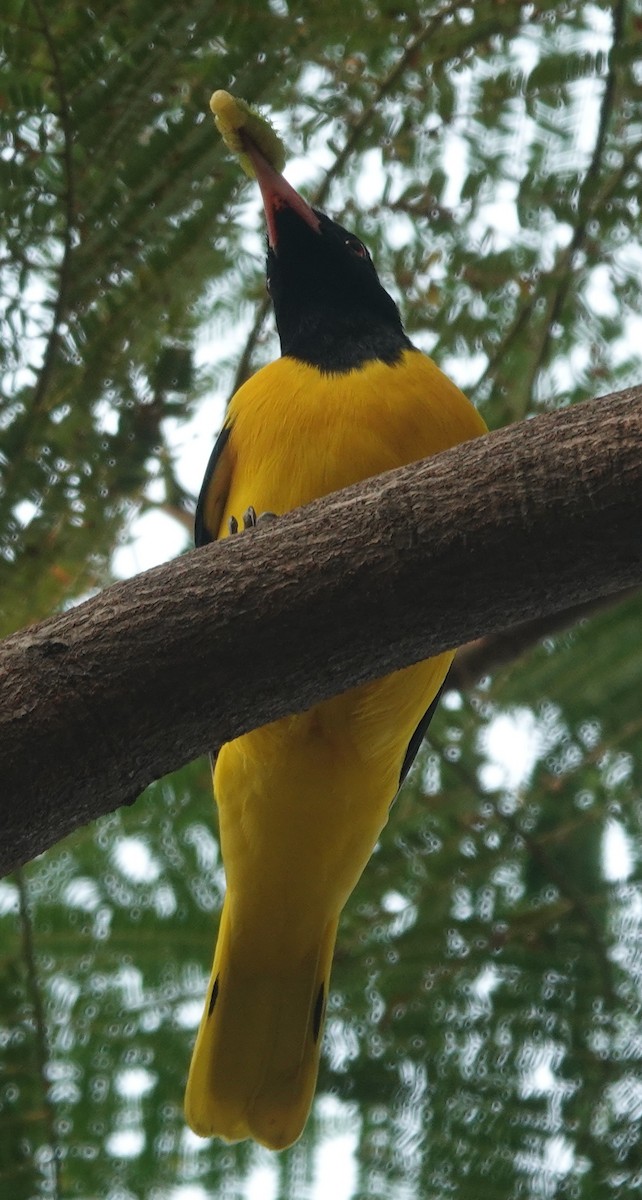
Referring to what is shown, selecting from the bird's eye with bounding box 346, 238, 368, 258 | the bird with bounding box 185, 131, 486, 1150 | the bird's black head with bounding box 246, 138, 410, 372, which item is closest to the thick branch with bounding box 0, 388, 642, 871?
the bird with bounding box 185, 131, 486, 1150

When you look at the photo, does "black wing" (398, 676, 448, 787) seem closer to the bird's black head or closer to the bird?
the bird

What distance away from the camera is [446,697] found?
3.77 meters

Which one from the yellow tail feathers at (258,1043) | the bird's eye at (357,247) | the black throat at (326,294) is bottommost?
the yellow tail feathers at (258,1043)

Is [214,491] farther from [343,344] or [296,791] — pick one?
[296,791]

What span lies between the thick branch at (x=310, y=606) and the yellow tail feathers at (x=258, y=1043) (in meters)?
1.30

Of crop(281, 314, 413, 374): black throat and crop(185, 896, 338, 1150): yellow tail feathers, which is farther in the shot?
crop(281, 314, 413, 374): black throat

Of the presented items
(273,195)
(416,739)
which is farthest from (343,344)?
(416,739)

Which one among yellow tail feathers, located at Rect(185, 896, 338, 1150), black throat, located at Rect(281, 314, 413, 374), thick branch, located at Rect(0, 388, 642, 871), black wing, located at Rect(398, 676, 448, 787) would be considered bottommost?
yellow tail feathers, located at Rect(185, 896, 338, 1150)

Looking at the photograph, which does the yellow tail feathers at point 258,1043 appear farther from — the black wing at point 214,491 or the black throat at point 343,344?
the black throat at point 343,344

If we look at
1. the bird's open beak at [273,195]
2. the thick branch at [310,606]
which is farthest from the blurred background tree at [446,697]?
the thick branch at [310,606]

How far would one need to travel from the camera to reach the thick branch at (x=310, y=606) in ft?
5.98

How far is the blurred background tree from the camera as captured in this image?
3109 mm

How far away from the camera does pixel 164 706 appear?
1.87 metres

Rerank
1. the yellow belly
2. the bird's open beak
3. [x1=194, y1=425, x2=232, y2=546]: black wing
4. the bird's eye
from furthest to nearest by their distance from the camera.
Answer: the bird's eye
[x1=194, y1=425, x2=232, y2=546]: black wing
the bird's open beak
the yellow belly
